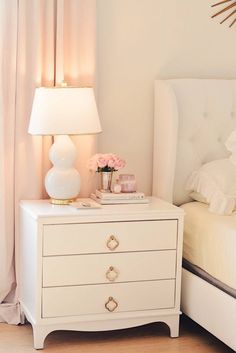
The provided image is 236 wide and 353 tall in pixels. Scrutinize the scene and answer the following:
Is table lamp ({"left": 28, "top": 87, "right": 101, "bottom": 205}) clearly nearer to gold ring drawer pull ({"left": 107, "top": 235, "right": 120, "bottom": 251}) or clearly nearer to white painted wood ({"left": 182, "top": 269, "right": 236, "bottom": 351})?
gold ring drawer pull ({"left": 107, "top": 235, "right": 120, "bottom": 251})

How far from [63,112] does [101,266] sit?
2.25ft

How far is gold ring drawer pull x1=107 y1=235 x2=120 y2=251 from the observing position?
9.99 ft

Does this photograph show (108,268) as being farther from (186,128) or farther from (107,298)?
(186,128)

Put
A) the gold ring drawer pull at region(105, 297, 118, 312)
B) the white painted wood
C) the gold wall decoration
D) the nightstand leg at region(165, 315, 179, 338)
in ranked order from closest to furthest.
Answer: the white painted wood, the gold ring drawer pull at region(105, 297, 118, 312), the nightstand leg at region(165, 315, 179, 338), the gold wall decoration

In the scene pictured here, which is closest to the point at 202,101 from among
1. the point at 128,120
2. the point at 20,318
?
the point at 128,120

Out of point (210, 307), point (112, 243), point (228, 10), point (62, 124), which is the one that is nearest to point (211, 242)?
point (210, 307)

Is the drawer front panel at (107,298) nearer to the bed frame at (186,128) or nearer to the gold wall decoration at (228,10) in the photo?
the bed frame at (186,128)

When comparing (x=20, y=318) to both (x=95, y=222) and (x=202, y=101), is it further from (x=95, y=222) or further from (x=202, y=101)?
(x=202, y=101)

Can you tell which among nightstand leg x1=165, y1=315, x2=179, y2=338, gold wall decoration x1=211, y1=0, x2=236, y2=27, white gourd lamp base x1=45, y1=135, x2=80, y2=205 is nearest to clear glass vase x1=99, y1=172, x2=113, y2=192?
white gourd lamp base x1=45, y1=135, x2=80, y2=205

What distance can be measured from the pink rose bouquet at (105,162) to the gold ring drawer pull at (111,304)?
0.59 m

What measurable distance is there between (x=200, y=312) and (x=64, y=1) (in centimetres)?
155

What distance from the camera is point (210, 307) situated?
301 cm

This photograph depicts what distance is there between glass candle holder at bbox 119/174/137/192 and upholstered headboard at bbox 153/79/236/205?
0.21 metres

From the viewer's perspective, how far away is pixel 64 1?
3.29m
